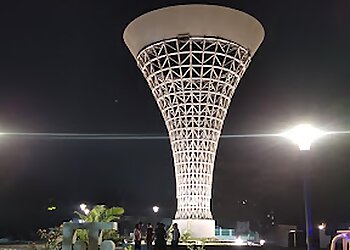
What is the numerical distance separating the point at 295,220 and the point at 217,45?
16.3 metres

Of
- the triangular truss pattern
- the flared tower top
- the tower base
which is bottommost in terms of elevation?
the tower base

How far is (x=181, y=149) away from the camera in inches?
1072

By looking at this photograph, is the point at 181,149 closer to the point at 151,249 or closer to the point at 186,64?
the point at 186,64

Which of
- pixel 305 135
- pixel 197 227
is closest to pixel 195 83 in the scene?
pixel 197 227

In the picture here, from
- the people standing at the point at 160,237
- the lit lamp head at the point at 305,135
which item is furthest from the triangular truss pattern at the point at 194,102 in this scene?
the lit lamp head at the point at 305,135

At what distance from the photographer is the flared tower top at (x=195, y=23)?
1061 inches

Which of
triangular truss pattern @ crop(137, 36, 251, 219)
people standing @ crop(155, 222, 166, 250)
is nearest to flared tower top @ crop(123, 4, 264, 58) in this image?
triangular truss pattern @ crop(137, 36, 251, 219)

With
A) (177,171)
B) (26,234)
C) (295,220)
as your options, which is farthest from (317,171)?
(26,234)

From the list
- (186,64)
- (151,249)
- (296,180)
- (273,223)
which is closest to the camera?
(151,249)

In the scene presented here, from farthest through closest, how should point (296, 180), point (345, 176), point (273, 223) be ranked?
point (273, 223) < point (296, 180) < point (345, 176)

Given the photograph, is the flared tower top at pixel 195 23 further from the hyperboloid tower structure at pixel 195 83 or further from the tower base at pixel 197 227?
the tower base at pixel 197 227

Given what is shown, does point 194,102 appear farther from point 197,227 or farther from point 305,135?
point 305,135

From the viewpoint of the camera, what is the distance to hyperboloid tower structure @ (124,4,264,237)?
26.9 metres

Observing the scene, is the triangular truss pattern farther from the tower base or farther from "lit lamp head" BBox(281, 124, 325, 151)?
"lit lamp head" BBox(281, 124, 325, 151)
